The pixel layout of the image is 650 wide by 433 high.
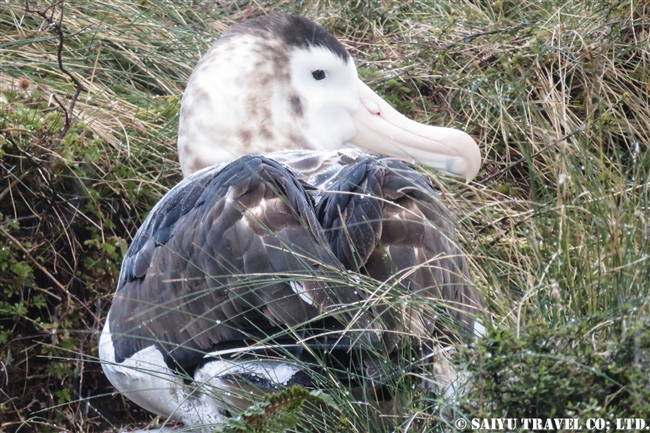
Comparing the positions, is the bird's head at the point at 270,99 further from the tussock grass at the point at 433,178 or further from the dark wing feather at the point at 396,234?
the dark wing feather at the point at 396,234

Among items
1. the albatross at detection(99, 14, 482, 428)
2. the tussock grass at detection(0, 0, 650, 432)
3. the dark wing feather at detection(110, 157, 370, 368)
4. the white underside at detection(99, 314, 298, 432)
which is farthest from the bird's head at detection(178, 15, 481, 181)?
the white underside at detection(99, 314, 298, 432)

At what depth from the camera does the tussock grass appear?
221cm

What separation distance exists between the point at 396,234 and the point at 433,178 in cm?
165

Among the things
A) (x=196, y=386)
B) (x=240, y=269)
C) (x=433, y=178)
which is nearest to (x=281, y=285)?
(x=240, y=269)

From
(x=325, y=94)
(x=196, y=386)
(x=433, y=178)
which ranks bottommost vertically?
(x=433, y=178)

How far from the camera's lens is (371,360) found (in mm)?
2479

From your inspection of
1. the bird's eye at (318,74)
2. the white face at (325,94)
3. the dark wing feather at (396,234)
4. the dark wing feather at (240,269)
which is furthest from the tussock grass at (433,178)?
the bird's eye at (318,74)

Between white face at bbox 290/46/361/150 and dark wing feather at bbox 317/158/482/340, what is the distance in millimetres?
1114

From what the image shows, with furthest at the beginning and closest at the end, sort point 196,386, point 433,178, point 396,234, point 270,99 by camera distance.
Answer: point 433,178, point 270,99, point 396,234, point 196,386

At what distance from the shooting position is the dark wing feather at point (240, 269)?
2578 mm

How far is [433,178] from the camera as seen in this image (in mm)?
4328

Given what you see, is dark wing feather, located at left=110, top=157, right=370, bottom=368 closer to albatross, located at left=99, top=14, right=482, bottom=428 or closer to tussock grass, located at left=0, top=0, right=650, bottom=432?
albatross, located at left=99, top=14, right=482, bottom=428

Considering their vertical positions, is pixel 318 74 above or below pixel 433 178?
above

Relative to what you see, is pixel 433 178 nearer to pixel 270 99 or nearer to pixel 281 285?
pixel 270 99
